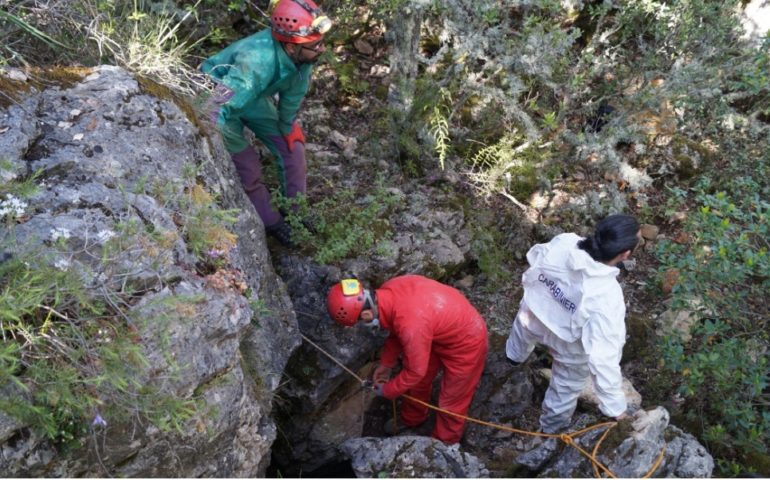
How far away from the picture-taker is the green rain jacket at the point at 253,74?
3.80 meters

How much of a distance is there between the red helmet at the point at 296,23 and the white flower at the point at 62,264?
217 cm

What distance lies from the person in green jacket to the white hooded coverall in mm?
2066

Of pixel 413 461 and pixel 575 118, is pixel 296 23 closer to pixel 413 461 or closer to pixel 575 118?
pixel 413 461

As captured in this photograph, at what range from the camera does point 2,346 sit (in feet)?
6.48

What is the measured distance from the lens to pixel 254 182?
4645 mm

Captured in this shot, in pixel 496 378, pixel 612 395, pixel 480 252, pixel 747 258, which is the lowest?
pixel 496 378

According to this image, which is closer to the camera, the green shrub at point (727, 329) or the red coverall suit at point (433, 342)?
the green shrub at point (727, 329)

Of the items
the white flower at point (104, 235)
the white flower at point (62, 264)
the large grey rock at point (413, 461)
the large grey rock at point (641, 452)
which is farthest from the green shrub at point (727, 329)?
the white flower at point (62, 264)

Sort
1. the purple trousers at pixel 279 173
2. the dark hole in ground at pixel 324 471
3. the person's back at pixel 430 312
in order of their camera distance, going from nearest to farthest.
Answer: the person's back at pixel 430 312 < the dark hole in ground at pixel 324 471 < the purple trousers at pixel 279 173

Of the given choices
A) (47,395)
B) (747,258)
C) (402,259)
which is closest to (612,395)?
(747,258)

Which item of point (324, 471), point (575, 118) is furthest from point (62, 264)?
point (575, 118)

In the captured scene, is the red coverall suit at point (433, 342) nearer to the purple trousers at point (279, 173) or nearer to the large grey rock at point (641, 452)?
the large grey rock at point (641, 452)

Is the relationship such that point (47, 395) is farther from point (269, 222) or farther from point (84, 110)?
point (269, 222)

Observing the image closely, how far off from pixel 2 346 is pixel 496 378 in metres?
3.93
